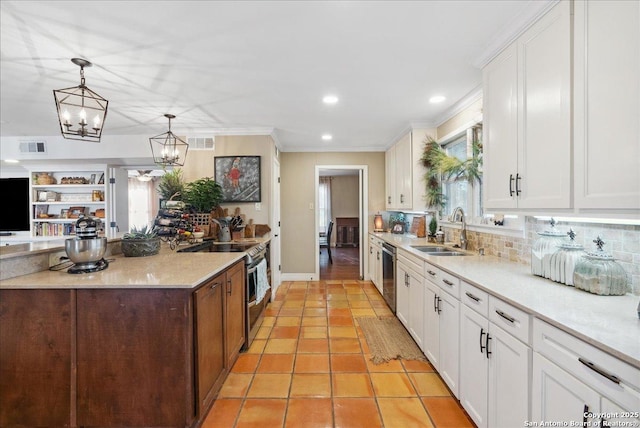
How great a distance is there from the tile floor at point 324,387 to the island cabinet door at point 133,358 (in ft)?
1.39

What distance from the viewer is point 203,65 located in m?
2.31

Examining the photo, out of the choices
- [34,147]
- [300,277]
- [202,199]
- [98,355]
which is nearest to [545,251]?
[98,355]

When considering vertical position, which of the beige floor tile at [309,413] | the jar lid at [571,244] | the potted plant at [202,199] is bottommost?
the beige floor tile at [309,413]

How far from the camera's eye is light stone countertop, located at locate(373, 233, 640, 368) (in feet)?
2.98

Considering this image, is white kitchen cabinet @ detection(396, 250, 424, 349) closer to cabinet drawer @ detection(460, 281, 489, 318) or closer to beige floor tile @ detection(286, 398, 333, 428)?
cabinet drawer @ detection(460, 281, 489, 318)

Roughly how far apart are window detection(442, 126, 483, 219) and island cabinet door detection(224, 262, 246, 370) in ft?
8.04

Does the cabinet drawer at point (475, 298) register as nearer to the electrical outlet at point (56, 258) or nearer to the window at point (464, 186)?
the window at point (464, 186)

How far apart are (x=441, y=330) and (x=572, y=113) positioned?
1.60 meters

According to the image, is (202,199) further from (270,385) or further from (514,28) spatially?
(514,28)

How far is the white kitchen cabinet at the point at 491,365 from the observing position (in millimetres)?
1280

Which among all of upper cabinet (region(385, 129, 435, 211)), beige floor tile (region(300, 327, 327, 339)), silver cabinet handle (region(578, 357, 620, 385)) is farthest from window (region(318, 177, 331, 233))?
silver cabinet handle (region(578, 357, 620, 385))

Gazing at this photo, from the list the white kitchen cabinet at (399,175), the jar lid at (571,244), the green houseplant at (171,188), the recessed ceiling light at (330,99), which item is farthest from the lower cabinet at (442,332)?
the green houseplant at (171,188)

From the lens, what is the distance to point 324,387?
2.15 meters

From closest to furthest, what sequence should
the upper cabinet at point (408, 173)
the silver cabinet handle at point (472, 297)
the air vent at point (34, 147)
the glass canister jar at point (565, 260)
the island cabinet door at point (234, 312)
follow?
the glass canister jar at point (565, 260) → the silver cabinet handle at point (472, 297) → the island cabinet door at point (234, 312) → the upper cabinet at point (408, 173) → the air vent at point (34, 147)
